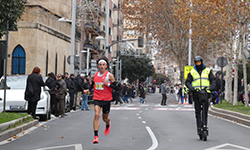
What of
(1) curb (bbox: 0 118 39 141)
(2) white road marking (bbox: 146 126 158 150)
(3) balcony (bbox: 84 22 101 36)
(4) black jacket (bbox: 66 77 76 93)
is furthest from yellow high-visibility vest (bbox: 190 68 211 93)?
(3) balcony (bbox: 84 22 101 36)

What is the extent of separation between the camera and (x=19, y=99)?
15773 mm

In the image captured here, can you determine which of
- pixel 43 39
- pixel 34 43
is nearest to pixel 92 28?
pixel 43 39

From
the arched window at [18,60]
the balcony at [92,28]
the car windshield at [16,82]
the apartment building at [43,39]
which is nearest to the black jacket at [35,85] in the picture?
the car windshield at [16,82]

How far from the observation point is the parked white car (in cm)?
1574

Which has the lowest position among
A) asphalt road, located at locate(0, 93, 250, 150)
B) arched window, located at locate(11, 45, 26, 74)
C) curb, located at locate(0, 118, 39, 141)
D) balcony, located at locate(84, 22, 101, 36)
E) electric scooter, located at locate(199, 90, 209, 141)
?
asphalt road, located at locate(0, 93, 250, 150)

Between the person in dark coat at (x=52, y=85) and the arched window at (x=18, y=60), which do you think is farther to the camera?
the arched window at (x=18, y=60)

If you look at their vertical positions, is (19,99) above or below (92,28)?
below

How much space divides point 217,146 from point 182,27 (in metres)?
36.5

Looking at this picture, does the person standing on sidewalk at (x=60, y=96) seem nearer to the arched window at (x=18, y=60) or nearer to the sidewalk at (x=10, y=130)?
the sidewalk at (x=10, y=130)

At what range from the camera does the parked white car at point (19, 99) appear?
15.7 meters

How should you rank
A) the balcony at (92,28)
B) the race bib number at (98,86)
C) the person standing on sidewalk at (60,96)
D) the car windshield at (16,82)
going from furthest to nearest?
the balcony at (92,28) < the person standing on sidewalk at (60,96) < the car windshield at (16,82) < the race bib number at (98,86)

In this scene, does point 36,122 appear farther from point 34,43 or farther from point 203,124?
point 34,43

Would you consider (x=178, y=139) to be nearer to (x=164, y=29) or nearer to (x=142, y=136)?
(x=142, y=136)

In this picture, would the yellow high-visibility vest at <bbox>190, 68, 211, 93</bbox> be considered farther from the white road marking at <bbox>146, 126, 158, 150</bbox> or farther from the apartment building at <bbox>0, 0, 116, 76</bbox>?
the apartment building at <bbox>0, 0, 116, 76</bbox>
